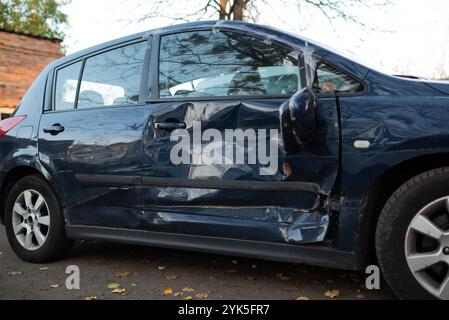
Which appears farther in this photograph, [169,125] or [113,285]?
[113,285]

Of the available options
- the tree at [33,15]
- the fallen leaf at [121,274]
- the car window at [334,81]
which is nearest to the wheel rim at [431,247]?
the car window at [334,81]

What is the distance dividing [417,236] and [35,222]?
2972 mm

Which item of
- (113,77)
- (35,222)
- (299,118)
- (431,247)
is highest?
(113,77)

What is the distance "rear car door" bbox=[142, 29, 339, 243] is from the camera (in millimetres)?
2666

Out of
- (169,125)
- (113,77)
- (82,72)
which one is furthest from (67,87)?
(169,125)

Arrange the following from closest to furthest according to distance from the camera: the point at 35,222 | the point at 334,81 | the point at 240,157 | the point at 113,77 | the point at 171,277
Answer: the point at 334,81 < the point at 240,157 < the point at 171,277 < the point at 113,77 < the point at 35,222

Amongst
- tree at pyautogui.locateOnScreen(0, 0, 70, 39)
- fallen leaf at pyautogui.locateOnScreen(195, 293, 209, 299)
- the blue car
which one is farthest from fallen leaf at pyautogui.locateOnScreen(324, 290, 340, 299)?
tree at pyautogui.locateOnScreen(0, 0, 70, 39)

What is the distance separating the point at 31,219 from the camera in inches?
153

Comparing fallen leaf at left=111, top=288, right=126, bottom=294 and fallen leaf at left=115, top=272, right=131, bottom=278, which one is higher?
fallen leaf at left=111, top=288, right=126, bottom=294

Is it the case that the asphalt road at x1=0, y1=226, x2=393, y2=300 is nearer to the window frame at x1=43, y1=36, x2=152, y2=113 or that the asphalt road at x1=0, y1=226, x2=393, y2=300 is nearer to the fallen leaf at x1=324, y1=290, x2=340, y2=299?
the fallen leaf at x1=324, y1=290, x2=340, y2=299

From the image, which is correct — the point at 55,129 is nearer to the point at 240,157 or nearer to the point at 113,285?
the point at 113,285

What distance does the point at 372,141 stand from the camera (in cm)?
250

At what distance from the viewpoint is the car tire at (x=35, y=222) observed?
374cm
